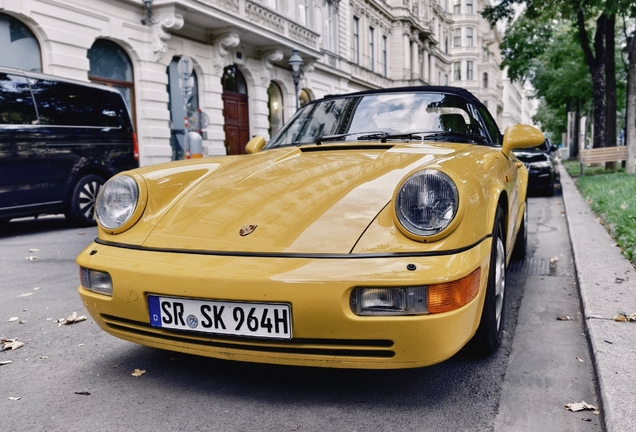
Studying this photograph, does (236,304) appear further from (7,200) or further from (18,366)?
(7,200)

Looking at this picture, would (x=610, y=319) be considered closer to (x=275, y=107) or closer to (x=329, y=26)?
(x=275, y=107)

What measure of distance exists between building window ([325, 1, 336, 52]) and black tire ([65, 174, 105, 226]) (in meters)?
18.5

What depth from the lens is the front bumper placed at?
194cm

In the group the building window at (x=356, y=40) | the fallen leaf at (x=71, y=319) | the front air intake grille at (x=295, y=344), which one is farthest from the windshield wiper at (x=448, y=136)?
the building window at (x=356, y=40)

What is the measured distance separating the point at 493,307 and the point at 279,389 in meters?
0.99

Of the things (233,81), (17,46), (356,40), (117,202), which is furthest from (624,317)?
(356,40)

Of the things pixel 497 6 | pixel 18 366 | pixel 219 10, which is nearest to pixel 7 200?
pixel 18 366

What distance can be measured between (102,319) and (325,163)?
123 cm

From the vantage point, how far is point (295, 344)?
2.03 m

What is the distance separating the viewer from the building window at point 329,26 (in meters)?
24.8

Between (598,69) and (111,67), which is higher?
(111,67)

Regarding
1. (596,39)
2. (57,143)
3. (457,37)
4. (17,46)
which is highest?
(457,37)

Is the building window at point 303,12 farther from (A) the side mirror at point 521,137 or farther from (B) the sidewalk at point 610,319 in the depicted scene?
(A) the side mirror at point 521,137

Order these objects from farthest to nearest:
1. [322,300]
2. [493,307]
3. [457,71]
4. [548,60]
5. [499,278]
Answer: [457,71], [548,60], [499,278], [493,307], [322,300]
